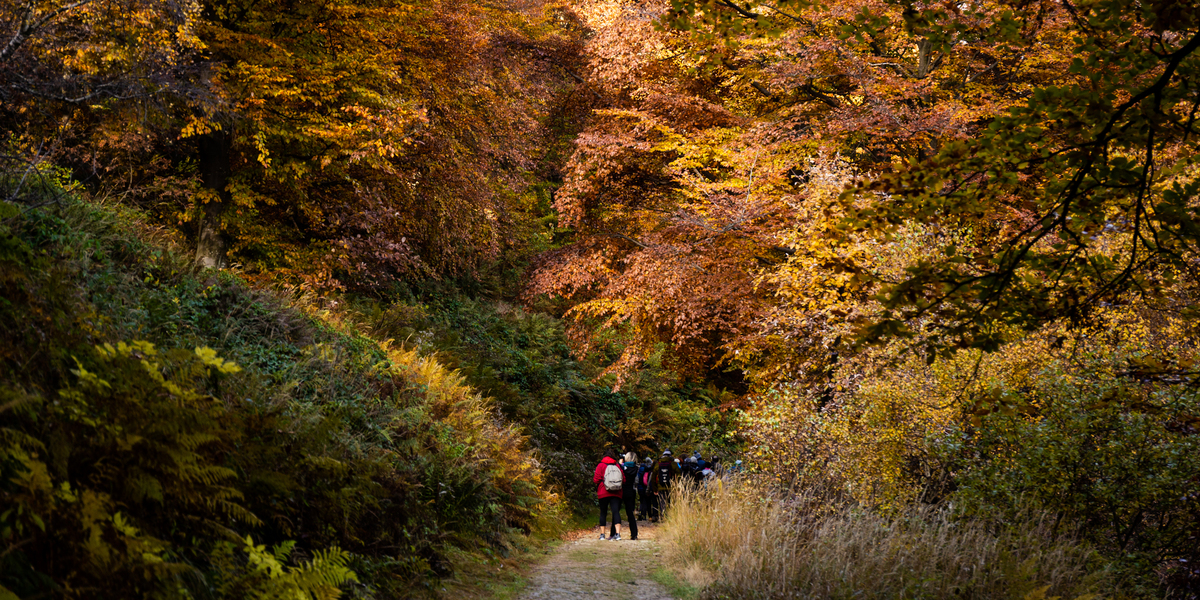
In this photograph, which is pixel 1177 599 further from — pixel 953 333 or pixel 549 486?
pixel 549 486

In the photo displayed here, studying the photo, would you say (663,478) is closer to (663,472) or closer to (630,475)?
(663,472)

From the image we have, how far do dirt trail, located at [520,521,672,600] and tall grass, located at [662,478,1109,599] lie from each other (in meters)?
0.75

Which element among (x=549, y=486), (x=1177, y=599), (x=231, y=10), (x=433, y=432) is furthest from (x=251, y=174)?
(x=1177, y=599)

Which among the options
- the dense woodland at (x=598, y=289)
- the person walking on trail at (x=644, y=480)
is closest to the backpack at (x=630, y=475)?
the person walking on trail at (x=644, y=480)

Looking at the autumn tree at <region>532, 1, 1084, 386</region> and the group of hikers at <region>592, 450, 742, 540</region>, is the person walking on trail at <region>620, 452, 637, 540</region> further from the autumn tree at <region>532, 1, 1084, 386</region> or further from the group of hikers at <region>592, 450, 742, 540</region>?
the autumn tree at <region>532, 1, 1084, 386</region>

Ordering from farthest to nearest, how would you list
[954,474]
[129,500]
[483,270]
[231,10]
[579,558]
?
[483,270], [231,10], [579,558], [954,474], [129,500]

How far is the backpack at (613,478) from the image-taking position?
1409 cm

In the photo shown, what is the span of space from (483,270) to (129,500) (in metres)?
21.2

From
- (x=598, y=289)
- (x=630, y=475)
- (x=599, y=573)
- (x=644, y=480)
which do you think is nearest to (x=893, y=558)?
(x=599, y=573)

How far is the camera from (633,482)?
1504 centimetres

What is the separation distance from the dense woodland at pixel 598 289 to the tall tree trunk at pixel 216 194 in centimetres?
7

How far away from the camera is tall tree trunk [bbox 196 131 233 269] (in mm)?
13555

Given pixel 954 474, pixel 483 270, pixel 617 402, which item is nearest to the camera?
pixel 954 474

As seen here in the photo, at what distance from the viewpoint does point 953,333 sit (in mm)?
5355
